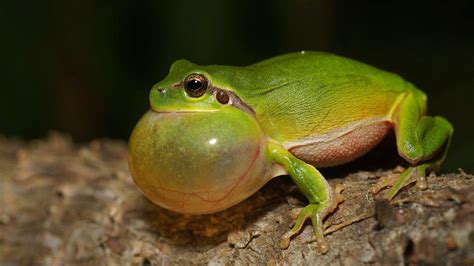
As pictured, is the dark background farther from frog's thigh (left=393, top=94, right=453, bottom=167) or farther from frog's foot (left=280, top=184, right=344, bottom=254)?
frog's foot (left=280, top=184, right=344, bottom=254)

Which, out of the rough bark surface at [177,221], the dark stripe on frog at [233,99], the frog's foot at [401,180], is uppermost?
the dark stripe on frog at [233,99]

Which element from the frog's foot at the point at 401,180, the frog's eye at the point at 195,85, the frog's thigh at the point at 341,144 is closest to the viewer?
the frog's foot at the point at 401,180

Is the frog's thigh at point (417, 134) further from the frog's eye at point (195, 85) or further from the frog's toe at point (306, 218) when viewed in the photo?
the frog's eye at point (195, 85)

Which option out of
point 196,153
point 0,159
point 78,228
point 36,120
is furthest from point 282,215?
point 36,120

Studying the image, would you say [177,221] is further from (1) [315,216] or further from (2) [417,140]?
(2) [417,140]

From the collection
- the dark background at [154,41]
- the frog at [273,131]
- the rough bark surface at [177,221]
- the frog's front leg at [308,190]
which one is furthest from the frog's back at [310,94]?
the dark background at [154,41]

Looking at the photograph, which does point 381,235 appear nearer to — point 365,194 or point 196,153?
point 365,194
